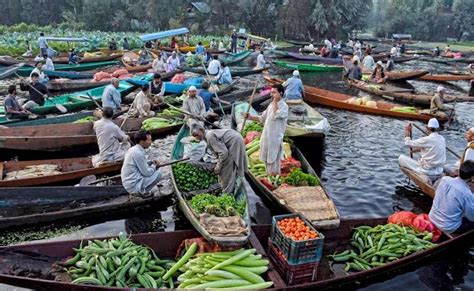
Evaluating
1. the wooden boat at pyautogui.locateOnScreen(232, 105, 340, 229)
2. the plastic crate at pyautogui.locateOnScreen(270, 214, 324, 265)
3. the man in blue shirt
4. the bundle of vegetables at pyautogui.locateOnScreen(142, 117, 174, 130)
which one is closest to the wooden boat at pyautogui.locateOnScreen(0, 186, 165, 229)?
the wooden boat at pyautogui.locateOnScreen(232, 105, 340, 229)

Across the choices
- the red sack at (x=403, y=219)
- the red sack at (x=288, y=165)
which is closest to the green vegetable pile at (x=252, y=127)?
the red sack at (x=288, y=165)

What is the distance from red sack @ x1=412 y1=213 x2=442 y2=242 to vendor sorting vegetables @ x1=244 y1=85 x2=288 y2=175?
10.8 ft

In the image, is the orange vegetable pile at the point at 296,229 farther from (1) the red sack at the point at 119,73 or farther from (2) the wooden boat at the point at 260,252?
(1) the red sack at the point at 119,73

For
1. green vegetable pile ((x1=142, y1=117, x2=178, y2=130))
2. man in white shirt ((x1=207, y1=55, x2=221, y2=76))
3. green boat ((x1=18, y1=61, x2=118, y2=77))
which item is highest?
man in white shirt ((x1=207, y1=55, x2=221, y2=76))

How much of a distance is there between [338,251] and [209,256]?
8.43 feet

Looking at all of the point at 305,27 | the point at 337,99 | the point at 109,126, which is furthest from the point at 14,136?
the point at 305,27

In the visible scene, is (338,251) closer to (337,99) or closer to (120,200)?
(120,200)

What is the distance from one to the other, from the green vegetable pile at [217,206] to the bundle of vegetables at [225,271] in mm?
883

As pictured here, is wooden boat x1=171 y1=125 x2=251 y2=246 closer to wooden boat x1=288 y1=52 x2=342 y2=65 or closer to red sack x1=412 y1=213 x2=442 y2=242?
red sack x1=412 y1=213 x2=442 y2=242

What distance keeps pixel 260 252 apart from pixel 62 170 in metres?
6.29

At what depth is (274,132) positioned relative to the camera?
9273 millimetres

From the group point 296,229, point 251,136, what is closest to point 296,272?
point 296,229

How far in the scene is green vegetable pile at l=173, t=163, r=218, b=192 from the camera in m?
8.61

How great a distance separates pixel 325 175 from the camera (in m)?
11.7
